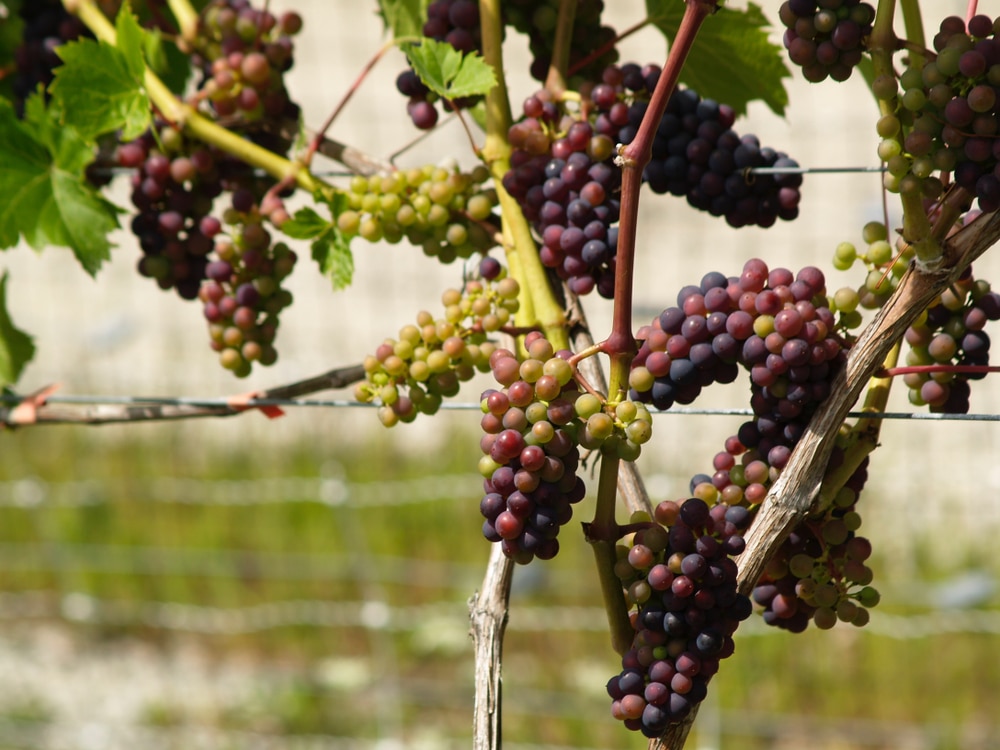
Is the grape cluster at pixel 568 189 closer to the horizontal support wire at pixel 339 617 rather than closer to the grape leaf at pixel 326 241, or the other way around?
the grape leaf at pixel 326 241

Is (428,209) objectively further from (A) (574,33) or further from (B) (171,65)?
(B) (171,65)

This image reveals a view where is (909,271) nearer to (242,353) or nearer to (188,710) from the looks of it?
(242,353)

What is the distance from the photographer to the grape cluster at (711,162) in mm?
945

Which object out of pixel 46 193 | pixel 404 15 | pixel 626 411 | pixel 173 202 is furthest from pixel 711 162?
pixel 46 193

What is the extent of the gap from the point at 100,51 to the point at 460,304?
442mm

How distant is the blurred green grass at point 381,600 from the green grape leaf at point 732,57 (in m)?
2.08

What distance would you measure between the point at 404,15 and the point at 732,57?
0.36 meters

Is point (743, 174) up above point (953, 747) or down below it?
above

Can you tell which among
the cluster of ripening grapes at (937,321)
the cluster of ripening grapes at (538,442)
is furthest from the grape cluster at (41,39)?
the cluster of ripening grapes at (937,321)

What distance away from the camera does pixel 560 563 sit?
349 cm

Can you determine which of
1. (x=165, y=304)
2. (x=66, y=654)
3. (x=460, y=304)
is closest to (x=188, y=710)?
(x=66, y=654)

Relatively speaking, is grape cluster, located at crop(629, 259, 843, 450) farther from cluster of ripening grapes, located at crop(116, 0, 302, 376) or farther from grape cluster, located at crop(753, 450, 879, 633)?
cluster of ripening grapes, located at crop(116, 0, 302, 376)

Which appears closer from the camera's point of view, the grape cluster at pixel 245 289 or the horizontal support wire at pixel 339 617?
the grape cluster at pixel 245 289

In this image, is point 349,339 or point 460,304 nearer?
point 460,304
